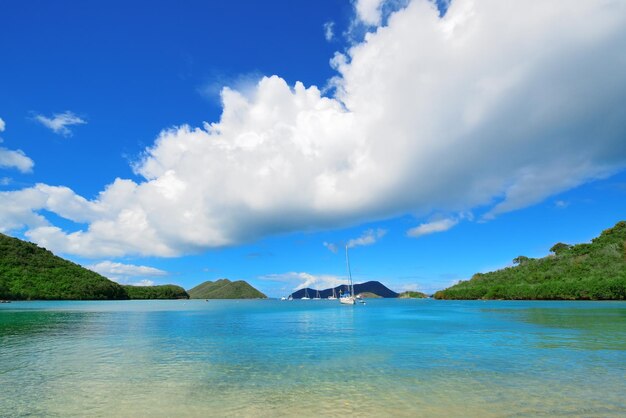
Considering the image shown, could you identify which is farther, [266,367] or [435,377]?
[266,367]

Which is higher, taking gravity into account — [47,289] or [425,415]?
[47,289]

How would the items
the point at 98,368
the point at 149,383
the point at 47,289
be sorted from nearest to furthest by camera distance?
1. the point at 149,383
2. the point at 98,368
3. the point at 47,289

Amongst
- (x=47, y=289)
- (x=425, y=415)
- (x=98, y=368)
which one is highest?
(x=47, y=289)

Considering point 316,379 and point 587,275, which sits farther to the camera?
point 587,275

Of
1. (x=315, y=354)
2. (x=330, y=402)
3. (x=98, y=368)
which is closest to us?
(x=330, y=402)

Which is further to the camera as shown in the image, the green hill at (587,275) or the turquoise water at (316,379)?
the green hill at (587,275)

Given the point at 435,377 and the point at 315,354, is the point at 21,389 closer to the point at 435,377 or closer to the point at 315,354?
the point at 315,354

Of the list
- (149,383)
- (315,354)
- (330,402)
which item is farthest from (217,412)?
(315,354)

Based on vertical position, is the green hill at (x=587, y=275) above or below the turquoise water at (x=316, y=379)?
above

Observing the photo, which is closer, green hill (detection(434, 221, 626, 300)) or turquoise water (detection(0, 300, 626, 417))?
turquoise water (detection(0, 300, 626, 417))

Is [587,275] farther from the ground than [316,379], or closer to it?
farther from the ground

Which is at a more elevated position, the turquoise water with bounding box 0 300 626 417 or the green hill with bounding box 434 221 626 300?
the green hill with bounding box 434 221 626 300

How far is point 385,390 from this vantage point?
19016mm

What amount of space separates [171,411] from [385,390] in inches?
402
